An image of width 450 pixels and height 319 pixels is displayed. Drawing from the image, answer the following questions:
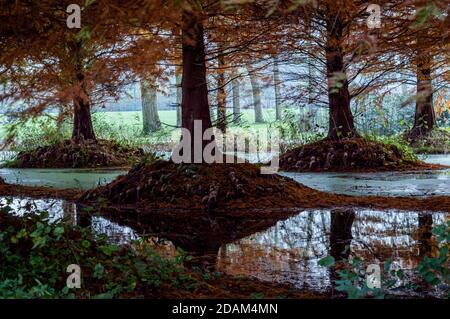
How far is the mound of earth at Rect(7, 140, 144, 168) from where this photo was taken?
1456 centimetres

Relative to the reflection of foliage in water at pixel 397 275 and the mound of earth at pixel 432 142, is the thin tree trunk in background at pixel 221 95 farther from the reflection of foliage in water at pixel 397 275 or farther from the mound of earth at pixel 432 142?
the mound of earth at pixel 432 142

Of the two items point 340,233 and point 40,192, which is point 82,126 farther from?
point 340,233

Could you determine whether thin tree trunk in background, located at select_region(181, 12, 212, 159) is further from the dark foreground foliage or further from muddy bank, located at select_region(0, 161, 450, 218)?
the dark foreground foliage

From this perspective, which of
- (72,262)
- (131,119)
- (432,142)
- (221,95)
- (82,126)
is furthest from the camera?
(131,119)

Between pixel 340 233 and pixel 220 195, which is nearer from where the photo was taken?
→ pixel 340 233

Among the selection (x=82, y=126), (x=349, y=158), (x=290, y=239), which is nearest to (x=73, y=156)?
(x=82, y=126)

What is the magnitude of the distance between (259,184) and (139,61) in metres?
2.99

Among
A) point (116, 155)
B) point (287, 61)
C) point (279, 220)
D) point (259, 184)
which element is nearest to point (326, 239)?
point (279, 220)

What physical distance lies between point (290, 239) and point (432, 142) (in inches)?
466

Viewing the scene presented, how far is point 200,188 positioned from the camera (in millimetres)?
8078

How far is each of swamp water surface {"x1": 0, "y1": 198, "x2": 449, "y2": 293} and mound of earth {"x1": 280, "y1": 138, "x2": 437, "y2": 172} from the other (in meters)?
4.66

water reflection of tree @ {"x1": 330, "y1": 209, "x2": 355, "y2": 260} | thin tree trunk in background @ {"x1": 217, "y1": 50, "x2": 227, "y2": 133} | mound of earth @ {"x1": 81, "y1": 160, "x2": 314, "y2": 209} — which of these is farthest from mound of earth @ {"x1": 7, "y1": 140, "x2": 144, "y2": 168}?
water reflection of tree @ {"x1": 330, "y1": 209, "x2": 355, "y2": 260}

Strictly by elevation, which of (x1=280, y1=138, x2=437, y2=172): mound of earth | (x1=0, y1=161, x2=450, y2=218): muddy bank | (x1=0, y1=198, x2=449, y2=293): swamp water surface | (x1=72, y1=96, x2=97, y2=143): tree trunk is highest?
(x1=72, y1=96, x2=97, y2=143): tree trunk
